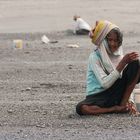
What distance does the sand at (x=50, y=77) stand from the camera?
25.5 feet

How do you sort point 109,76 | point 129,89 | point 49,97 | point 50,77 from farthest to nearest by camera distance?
point 50,77
point 49,97
point 129,89
point 109,76

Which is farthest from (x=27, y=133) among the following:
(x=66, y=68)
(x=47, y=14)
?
(x=47, y=14)

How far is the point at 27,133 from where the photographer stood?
766 centimetres

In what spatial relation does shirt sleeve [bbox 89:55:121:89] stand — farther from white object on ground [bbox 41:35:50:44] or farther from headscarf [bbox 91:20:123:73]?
white object on ground [bbox 41:35:50:44]

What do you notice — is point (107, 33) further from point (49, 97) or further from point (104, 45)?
point (49, 97)

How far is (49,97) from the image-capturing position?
381 inches

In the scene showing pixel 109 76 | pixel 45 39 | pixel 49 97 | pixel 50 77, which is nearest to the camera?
pixel 109 76

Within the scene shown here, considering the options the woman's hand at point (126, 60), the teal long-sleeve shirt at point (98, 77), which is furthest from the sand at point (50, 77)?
the woman's hand at point (126, 60)

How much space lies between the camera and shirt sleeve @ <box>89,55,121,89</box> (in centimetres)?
834

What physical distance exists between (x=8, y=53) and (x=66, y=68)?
256 centimetres

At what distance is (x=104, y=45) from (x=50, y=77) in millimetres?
2998

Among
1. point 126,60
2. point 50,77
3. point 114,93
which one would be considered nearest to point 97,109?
point 114,93

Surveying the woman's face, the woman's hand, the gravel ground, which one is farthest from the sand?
the woman's face

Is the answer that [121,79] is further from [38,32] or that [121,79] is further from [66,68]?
[38,32]
